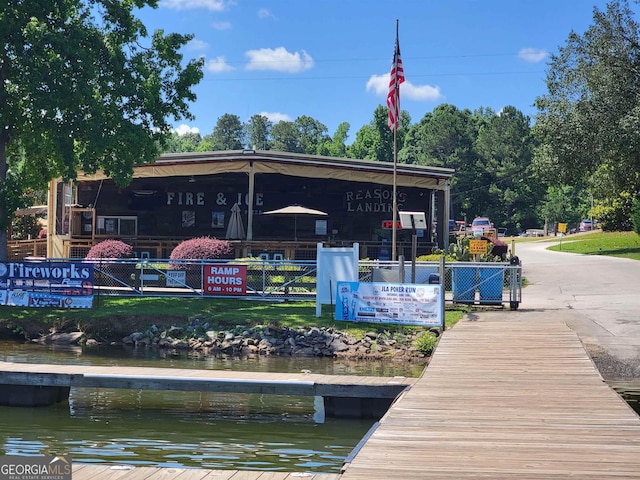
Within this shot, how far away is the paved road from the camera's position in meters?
17.0

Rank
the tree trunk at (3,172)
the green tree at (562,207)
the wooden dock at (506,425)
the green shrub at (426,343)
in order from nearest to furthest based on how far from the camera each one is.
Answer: the wooden dock at (506,425) < the green shrub at (426,343) < the tree trunk at (3,172) < the green tree at (562,207)

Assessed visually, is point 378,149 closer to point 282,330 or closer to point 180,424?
point 282,330

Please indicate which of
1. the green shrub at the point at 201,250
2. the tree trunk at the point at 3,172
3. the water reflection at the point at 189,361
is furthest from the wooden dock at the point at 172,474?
the tree trunk at the point at 3,172

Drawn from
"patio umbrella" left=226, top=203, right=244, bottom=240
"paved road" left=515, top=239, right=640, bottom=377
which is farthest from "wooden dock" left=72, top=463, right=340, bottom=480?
"patio umbrella" left=226, top=203, right=244, bottom=240

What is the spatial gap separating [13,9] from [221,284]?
11282 mm

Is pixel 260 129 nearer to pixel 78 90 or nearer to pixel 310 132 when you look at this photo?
pixel 310 132

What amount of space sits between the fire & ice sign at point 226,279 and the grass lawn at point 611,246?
2491 cm

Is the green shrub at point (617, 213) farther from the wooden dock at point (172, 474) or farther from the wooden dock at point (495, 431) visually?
the wooden dock at point (172, 474)

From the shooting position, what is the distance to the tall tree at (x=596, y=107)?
122 ft

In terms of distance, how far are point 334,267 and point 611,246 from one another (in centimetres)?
3254

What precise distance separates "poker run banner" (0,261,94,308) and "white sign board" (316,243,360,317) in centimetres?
745

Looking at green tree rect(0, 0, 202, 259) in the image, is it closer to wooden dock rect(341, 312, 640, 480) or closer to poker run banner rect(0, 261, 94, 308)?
poker run banner rect(0, 261, 94, 308)

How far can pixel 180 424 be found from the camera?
12.0m

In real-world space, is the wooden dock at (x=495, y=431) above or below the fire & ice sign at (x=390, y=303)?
below
